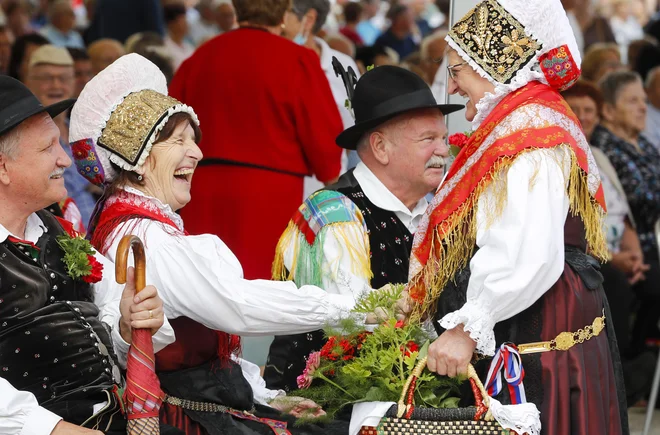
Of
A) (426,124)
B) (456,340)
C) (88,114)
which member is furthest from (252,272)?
(456,340)

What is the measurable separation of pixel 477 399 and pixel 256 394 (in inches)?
34.9

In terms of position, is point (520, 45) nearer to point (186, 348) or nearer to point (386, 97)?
point (386, 97)

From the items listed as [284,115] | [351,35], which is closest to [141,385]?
[284,115]

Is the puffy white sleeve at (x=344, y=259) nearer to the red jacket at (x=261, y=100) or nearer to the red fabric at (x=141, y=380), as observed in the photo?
the red fabric at (x=141, y=380)

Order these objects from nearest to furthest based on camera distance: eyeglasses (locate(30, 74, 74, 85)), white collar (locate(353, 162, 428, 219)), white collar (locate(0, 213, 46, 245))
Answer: white collar (locate(0, 213, 46, 245))
white collar (locate(353, 162, 428, 219))
eyeglasses (locate(30, 74, 74, 85))

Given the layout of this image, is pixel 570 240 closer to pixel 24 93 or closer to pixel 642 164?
pixel 24 93

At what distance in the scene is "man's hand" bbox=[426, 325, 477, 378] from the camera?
3166 mm

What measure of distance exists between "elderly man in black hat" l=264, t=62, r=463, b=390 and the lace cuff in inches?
40.2

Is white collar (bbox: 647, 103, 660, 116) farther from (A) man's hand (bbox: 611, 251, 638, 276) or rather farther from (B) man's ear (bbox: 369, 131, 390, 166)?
(B) man's ear (bbox: 369, 131, 390, 166)

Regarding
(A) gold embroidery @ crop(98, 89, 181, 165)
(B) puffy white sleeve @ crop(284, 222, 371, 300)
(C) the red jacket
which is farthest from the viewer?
(C) the red jacket

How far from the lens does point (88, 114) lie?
3.55 metres

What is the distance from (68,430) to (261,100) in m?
3.03

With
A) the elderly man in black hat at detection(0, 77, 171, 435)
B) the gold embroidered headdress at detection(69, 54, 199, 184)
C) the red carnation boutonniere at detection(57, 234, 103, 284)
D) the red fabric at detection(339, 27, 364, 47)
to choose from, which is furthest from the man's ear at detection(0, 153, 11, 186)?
the red fabric at detection(339, 27, 364, 47)

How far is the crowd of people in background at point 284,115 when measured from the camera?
5762 mm
